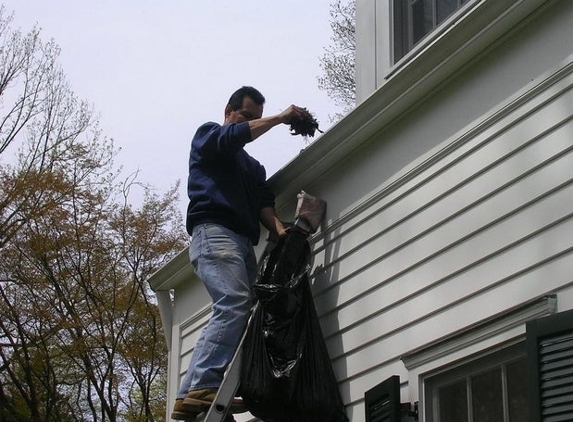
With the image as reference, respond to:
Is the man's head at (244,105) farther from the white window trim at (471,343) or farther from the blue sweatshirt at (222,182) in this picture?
the white window trim at (471,343)

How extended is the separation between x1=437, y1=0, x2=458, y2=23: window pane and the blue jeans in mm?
1838

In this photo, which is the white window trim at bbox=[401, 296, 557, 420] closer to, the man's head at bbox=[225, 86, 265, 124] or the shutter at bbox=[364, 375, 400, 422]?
the shutter at bbox=[364, 375, 400, 422]

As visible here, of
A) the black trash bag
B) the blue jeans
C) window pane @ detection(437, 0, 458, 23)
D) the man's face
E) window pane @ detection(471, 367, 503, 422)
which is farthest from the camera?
the man's face

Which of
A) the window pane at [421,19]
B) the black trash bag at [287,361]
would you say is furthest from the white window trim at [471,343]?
the window pane at [421,19]

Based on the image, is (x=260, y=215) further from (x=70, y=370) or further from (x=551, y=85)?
(x=70, y=370)

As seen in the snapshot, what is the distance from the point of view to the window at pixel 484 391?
16.5 feet

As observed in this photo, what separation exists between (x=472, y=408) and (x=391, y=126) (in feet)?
5.71

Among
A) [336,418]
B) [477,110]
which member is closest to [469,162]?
[477,110]

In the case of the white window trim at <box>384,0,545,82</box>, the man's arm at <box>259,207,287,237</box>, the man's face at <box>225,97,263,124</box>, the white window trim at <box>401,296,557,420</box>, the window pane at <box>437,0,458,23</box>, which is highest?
the window pane at <box>437,0,458,23</box>

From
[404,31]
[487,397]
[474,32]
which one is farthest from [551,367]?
[404,31]

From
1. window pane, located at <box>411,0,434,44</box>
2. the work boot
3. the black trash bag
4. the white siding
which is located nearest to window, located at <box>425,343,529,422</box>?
the white siding

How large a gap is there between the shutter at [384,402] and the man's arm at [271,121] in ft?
5.41

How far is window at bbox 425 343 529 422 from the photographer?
16.5ft

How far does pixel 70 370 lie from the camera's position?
70.1 ft
